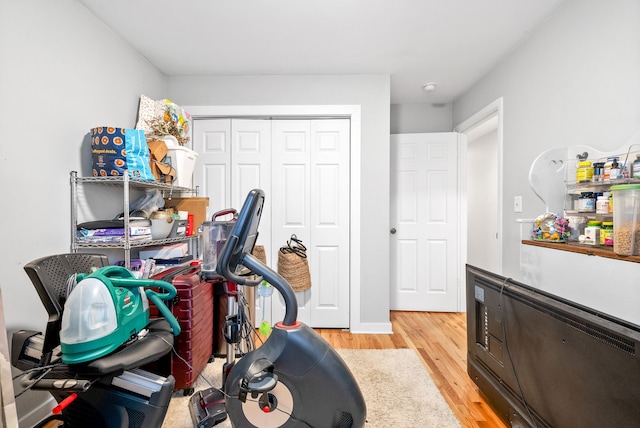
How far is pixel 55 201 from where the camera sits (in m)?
1.60

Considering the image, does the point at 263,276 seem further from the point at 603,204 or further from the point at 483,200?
the point at 483,200

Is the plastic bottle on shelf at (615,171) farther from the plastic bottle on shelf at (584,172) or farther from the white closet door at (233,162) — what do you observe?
the white closet door at (233,162)

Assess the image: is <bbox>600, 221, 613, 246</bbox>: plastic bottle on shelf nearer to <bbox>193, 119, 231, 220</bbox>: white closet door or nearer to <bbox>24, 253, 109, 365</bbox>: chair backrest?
<bbox>24, 253, 109, 365</bbox>: chair backrest

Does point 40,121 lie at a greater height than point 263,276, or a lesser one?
greater

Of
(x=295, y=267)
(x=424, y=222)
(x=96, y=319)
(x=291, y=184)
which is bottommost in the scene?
(x=295, y=267)

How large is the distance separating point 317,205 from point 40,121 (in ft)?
6.59

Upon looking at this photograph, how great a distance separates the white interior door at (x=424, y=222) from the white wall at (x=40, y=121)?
111 inches

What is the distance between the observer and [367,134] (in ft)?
8.79

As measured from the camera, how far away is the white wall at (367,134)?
2672 millimetres

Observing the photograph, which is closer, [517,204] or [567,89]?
[567,89]

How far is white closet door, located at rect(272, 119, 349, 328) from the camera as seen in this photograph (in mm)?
2742

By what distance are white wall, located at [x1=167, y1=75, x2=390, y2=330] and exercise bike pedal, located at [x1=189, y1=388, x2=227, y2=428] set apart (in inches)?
61.2

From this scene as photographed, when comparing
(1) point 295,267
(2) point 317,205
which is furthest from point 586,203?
(1) point 295,267

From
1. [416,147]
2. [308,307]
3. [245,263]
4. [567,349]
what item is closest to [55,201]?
[245,263]
